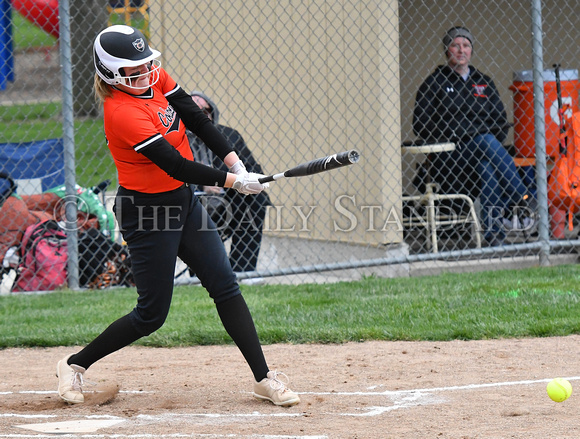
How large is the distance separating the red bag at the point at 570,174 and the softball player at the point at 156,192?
15.3 feet

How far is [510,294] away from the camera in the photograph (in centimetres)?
638

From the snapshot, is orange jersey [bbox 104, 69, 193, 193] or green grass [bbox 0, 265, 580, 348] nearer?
orange jersey [bbox 104, 69, 193, 193]

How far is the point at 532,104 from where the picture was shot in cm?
861

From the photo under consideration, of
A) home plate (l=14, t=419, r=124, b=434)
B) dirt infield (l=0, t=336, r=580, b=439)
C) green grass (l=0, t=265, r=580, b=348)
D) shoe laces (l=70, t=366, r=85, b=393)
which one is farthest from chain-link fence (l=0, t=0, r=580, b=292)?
home plate (l=14, t=419, r=124, b=434)

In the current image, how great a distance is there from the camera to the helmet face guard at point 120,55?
3.77 metres

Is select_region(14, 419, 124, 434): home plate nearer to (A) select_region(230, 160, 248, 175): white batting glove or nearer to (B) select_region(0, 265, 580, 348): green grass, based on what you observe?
(A) select_region(230, 160, 248, 175): white batting glove

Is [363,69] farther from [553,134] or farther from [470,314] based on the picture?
[470,314]

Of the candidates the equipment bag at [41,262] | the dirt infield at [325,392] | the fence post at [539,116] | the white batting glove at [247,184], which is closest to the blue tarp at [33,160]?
the equipment bag at [41,262]

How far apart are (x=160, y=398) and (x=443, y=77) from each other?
483 cm

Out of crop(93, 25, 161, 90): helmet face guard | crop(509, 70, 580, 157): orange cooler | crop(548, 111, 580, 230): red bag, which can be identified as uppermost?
crop(93, 25, 161, 90): helmet face guard

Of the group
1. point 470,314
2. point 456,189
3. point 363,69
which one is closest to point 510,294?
point 470,314

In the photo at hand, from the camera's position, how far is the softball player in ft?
12.4

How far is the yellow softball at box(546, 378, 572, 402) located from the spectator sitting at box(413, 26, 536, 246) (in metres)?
4.25

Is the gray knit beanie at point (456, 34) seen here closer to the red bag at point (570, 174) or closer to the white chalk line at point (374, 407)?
the red bag at point (570, 174)
